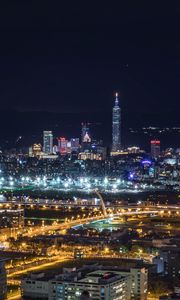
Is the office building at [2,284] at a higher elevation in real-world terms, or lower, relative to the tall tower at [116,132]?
lower

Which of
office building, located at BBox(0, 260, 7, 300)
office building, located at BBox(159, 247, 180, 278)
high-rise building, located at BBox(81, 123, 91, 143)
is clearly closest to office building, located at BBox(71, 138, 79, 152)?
high-rise building, located at BBox(81, 123, 91, 143)

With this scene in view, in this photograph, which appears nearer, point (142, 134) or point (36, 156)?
point (36, 156)

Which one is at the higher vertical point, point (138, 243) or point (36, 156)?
point (36, 156)

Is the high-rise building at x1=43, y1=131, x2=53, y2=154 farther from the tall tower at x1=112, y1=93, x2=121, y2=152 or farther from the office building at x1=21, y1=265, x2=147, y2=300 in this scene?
the office building at x1=21, y1=265, x2=147, y2=300

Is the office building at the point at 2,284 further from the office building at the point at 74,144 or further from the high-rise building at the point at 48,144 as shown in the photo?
the office building at the point at 74,144

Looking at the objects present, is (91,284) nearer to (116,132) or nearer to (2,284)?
(2,284)

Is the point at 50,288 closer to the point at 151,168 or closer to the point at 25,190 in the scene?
the point at 25,190

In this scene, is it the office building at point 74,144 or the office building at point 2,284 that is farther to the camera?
the office building at point 74,144

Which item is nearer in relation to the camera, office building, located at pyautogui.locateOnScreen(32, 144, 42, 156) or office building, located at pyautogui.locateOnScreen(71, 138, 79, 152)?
office building, located at pyautogui.locateOnScreen(32, 144, 42, 156)

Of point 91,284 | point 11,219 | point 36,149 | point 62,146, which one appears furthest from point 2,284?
point 62,146

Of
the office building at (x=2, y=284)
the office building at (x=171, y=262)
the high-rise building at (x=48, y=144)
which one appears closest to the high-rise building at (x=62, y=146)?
the high-rise building at (x=48, y=144)

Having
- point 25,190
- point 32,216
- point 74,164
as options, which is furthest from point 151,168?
point 32,216
